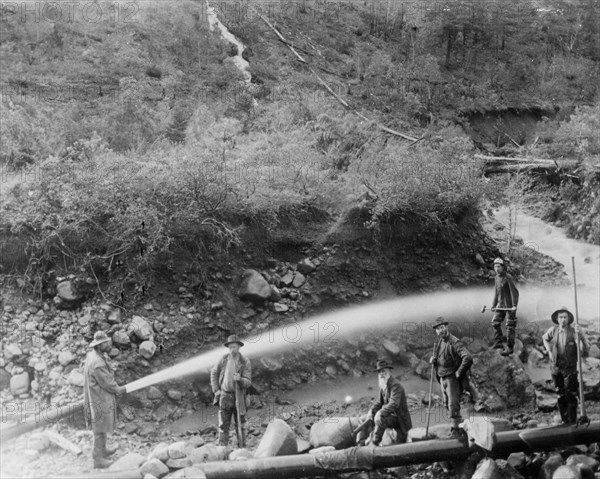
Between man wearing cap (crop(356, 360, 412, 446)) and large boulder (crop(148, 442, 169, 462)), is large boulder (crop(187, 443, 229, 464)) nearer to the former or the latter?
large boulder (crop(148, 442, 169, 462))

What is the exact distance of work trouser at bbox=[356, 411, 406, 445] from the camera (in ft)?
21.9

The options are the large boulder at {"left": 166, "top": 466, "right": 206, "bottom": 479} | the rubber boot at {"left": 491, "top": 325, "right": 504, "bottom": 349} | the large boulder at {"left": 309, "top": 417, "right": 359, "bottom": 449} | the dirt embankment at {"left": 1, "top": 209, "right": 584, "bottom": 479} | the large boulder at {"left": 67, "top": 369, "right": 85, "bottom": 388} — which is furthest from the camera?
the rubber boot at {"left": 491, "top": 325, "right": 504, "bottom": 349}

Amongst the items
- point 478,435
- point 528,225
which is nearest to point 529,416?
point 478,435

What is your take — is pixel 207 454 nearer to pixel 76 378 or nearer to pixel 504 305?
pixel 76 378

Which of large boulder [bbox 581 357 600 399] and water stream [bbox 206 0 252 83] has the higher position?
water stream [bbox 206 0 252 83]

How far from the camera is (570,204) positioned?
441 inches

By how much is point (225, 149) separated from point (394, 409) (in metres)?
4.68

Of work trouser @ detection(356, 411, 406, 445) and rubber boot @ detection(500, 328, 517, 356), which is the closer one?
work trouser @ detection(356, 411, 406, 445)

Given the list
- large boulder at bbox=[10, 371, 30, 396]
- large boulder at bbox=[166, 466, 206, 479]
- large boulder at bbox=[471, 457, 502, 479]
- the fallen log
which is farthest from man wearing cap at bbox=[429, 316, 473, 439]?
large boulder at bbox=[10, 371, 30, 396]

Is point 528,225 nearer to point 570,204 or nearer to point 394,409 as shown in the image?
point 570,204

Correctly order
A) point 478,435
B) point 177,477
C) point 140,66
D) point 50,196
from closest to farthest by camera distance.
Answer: point 177,477
point 478,435
point 50,196
point 140,66

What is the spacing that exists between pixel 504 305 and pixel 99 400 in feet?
17.2

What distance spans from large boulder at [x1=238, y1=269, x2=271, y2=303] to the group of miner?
5.53 feet

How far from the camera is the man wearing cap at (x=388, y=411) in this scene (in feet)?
21.9
